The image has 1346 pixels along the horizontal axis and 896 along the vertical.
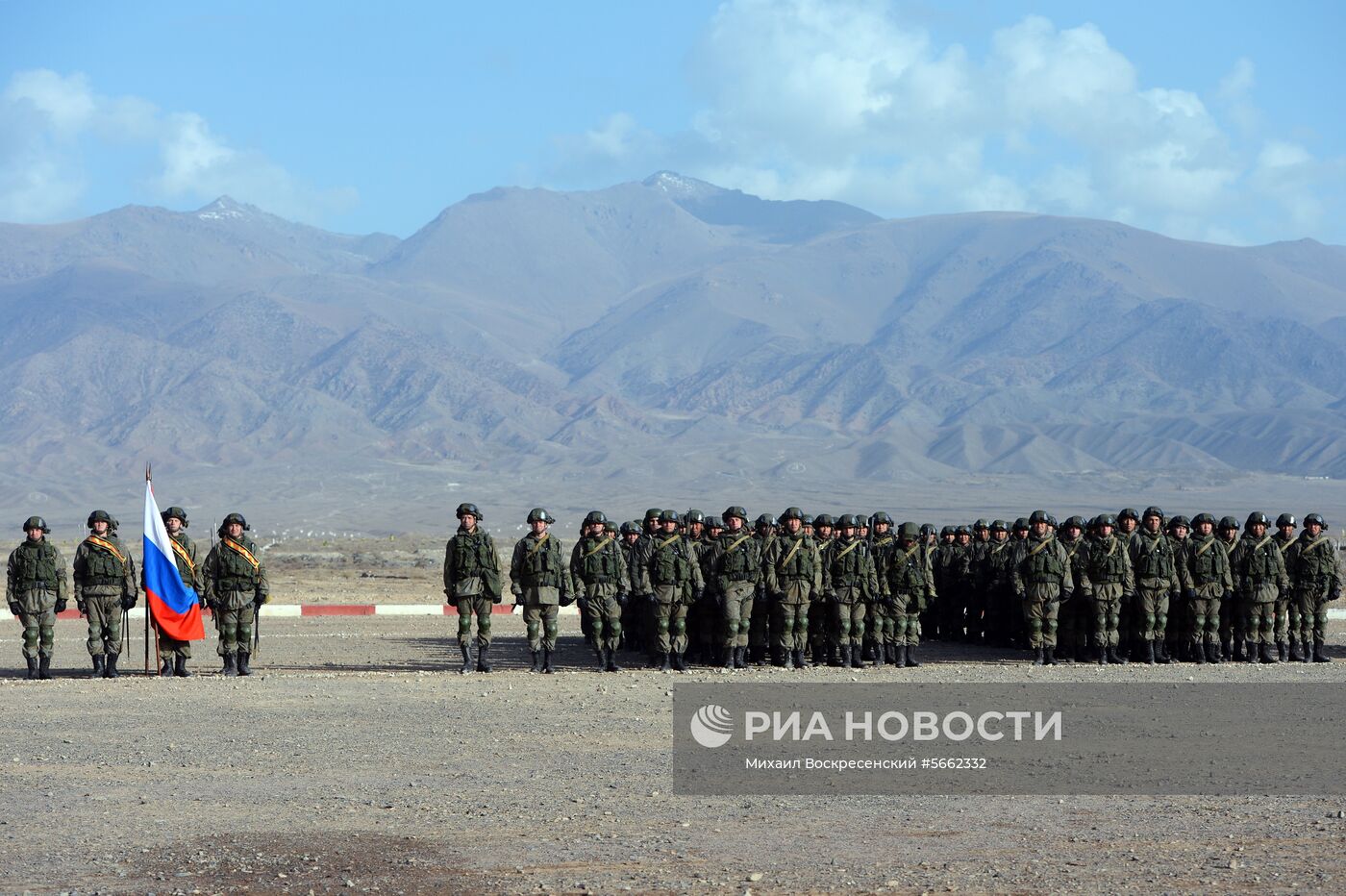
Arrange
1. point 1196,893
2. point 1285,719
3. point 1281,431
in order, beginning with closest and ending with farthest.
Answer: point 1196,893, point 1285,719, point 1281,431

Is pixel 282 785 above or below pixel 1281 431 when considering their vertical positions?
below

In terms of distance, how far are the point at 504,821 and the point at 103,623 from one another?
9592mm

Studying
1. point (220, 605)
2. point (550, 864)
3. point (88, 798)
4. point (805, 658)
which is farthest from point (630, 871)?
point (805, 658)

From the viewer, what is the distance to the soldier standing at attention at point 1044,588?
20.9m

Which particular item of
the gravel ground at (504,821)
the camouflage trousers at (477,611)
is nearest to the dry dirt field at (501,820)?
the gravel ground at (504,821)

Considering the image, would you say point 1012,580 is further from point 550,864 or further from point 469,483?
point 469,483

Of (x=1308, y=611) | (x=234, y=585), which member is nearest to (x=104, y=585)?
(x=234, y=585)

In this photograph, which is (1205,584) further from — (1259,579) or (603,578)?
(603,578)

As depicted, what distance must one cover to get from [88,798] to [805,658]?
11185 mm

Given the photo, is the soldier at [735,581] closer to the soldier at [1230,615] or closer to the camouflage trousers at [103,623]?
the soldier at [1230,615]

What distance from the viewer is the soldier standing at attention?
824 inches

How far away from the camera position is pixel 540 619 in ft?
65.7

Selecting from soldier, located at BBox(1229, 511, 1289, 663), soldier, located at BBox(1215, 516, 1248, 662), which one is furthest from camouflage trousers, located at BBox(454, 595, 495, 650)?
soldier, located at BBox(1229, 511, 1289, 663)

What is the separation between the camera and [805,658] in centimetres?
2167
